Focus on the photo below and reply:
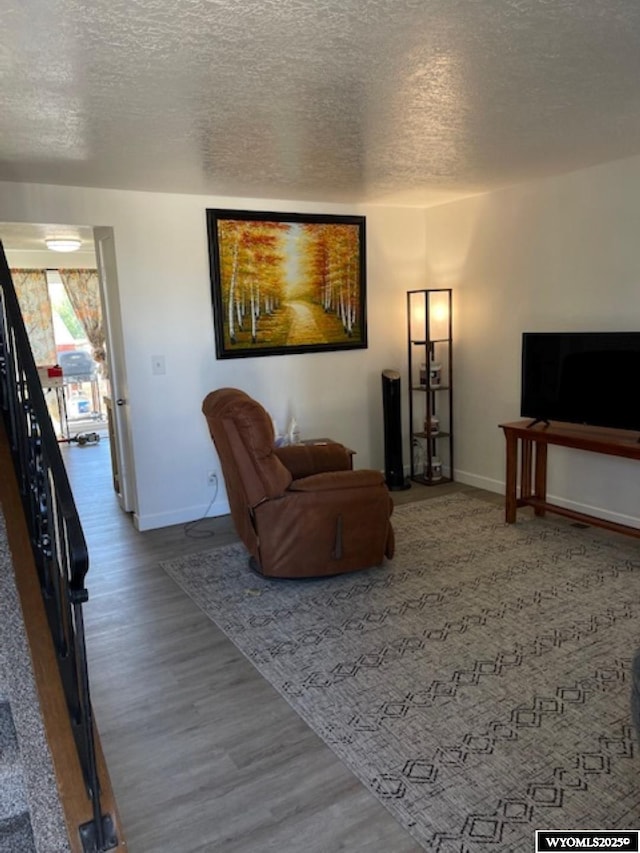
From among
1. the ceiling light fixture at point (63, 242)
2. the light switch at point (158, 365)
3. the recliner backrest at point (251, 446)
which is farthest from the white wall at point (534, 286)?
the ceiling light fixture at point (63, 242)

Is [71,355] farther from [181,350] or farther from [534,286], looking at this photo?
[534,286]

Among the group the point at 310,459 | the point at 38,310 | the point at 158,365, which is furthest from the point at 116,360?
the point at 38,310

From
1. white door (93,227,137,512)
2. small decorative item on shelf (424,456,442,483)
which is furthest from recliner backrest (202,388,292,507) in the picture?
small decorative item on shelf (424,456,442,483)

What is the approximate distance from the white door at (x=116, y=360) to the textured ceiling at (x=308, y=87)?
0.70 meters

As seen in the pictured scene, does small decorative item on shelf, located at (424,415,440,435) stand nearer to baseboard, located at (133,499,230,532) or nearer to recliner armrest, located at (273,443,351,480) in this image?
recliner armrest, located at (273,443,351,480)

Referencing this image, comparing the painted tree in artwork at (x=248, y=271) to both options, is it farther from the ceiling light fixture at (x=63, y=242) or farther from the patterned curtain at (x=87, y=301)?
the patterned curtain at (x=87, y=301)

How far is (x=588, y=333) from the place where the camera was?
412cm

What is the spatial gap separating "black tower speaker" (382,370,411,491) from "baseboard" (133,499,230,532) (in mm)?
1495

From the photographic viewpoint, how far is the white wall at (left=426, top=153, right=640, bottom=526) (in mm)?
4180

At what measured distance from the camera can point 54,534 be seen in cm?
170

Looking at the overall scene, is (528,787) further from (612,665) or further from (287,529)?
(287,529)

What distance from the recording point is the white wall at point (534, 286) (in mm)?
4180

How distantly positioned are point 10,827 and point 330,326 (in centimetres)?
438

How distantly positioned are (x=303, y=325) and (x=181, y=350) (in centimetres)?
107
